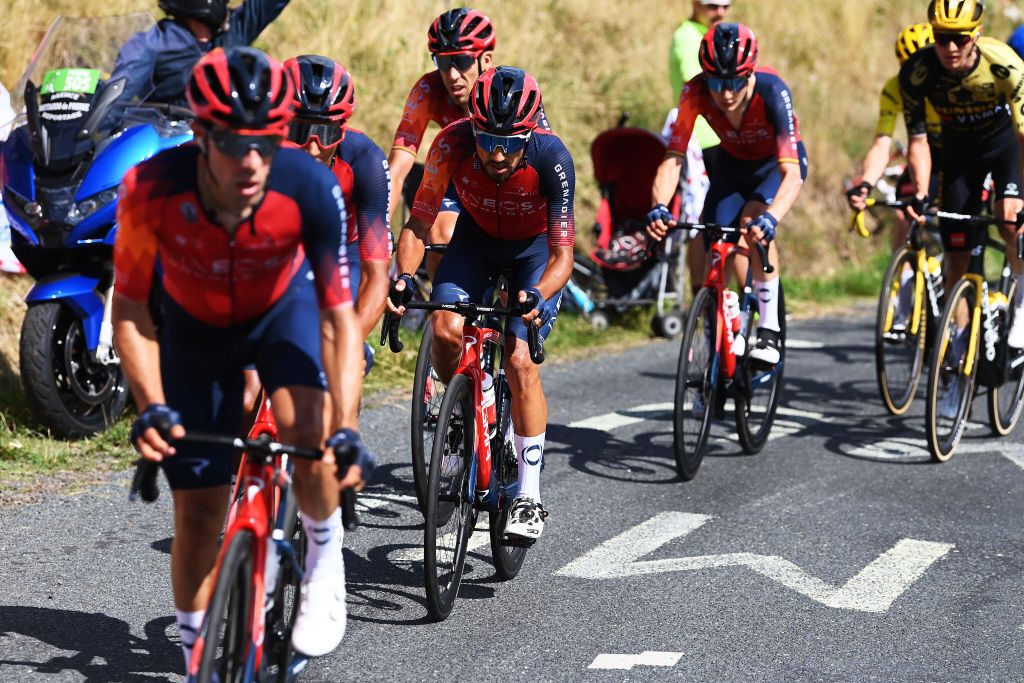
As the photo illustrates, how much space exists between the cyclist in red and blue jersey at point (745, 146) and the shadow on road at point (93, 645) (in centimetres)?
400

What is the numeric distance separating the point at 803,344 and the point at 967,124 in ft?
12.4

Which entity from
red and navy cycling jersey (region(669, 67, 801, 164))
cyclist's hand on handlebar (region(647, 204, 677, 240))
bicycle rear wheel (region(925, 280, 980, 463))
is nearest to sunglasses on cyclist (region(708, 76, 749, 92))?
red and navy cycling jersey (region(669, 67, 801, 164))

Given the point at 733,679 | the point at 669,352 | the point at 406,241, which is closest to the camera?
the point at 733,679

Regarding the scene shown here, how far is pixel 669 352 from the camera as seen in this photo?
1178 centimetres

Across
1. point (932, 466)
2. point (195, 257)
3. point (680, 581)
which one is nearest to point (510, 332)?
point (680, 581)

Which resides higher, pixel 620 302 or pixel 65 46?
pixel 65 46

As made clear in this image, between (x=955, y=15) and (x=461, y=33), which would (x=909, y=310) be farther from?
(x=461, y=33)

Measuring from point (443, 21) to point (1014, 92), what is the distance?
3.65 m

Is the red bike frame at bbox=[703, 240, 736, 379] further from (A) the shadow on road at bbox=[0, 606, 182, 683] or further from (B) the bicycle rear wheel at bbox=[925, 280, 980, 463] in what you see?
(A) the shadow on road at bbox=[0, 606, 182, 683]

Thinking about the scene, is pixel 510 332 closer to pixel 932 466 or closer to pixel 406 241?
pixel 406 241

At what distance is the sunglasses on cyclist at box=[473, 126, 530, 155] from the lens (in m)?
5.88

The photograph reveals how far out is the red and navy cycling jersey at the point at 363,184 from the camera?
5758mm

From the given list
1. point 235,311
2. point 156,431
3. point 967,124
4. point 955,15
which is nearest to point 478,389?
point 235,311

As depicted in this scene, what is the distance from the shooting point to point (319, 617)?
165 inches
